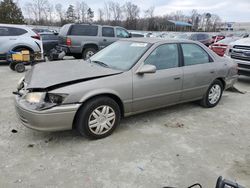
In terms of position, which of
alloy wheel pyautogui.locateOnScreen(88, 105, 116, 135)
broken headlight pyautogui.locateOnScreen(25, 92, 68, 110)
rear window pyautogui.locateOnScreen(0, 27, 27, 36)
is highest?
rear window pyautogui.locateOnScreen(0, 27, 27, 36)

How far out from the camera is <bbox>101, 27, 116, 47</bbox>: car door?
1089 centimetres

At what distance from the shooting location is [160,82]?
3.89m

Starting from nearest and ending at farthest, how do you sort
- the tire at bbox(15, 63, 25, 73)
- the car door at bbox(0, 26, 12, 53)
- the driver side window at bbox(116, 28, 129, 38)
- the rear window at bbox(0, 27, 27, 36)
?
1. the tire at bbox(15, 63, 25, 73)
2. the car door at bbox(0, 26, 12, 53)
3. the rear window at bbox(0, 27, 27, 36)
4. the driver side window at bbox(116, 28, 129, 38)

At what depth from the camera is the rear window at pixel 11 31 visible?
30.2 ft

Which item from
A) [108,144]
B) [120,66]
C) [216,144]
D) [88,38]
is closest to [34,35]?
[88,38]

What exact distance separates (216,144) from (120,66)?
6.41 ft

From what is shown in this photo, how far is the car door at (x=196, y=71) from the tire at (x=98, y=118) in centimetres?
161

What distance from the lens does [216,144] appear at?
136 inches

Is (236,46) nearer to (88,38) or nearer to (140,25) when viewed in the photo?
(88,38)

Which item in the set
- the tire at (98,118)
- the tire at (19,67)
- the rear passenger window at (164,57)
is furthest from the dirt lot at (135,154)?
the tire at (19,67)

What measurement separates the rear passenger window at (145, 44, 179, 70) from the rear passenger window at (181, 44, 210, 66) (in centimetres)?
24

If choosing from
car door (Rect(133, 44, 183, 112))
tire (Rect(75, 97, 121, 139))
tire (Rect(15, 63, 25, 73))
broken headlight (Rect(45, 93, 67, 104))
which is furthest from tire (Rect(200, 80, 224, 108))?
tire (Rect(15, 63, 25, 73))

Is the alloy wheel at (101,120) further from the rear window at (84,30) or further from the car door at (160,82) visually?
the rear window at (84,30)

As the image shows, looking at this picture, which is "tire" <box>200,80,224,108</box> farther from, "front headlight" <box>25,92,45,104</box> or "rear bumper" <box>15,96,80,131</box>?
"front headlight" <box>25,92,45,104</box>
